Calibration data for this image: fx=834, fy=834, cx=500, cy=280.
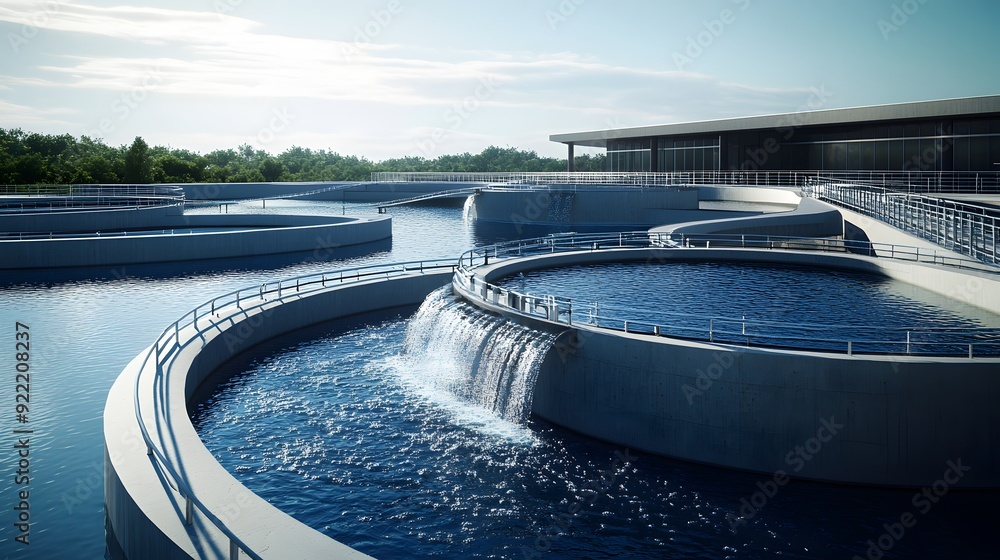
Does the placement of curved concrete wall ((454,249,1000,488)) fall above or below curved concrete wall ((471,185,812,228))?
below

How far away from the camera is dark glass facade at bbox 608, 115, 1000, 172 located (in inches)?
1997

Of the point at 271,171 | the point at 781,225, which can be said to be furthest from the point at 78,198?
the point at 781,225

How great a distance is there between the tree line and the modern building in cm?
1258

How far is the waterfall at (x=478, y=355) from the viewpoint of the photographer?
57.7ft

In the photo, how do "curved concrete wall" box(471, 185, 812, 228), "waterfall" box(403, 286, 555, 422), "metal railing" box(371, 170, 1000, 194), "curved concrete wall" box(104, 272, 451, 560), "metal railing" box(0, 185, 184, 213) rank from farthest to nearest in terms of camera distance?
"metal railing" box(0, 185, 184, 213), "curved concrete wall" box(471, 185, 812, 228), "metal railing" box(371, 170, 1000, 194), "waterfall" box(403, 286, 555, 422), "curved concrete wall" box(104, 272, 451, 560)

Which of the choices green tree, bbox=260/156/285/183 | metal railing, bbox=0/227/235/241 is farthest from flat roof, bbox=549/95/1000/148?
green tree, bbox=260/156/285/183

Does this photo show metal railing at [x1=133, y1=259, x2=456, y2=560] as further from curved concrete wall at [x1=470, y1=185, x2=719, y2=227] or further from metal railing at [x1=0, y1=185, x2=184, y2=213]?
metal railing at [x1=0, y1=185, x2=184, y2=213]

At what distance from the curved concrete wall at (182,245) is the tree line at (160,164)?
42662 mm

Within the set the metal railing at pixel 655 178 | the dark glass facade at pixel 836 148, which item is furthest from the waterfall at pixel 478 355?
the metal railing at pixel 655 178

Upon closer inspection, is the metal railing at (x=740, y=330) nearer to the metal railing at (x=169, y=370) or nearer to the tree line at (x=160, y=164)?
the metal railing at (x=169, y=370)

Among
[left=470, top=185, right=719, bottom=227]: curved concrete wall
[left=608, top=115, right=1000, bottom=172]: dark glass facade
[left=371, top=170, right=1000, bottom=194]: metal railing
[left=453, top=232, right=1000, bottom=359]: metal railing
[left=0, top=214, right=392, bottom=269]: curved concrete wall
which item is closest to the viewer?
[left=453, top=232, right=1000, bottom=359]: metal railing

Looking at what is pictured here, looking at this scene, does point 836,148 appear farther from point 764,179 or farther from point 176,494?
point 176,494

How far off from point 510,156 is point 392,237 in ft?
315

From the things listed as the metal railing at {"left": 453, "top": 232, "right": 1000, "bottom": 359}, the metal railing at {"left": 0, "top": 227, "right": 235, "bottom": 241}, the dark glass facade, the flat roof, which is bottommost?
the metal railing at {"left": 453, "top": 232, "right": 1000, "bottom": 359}
